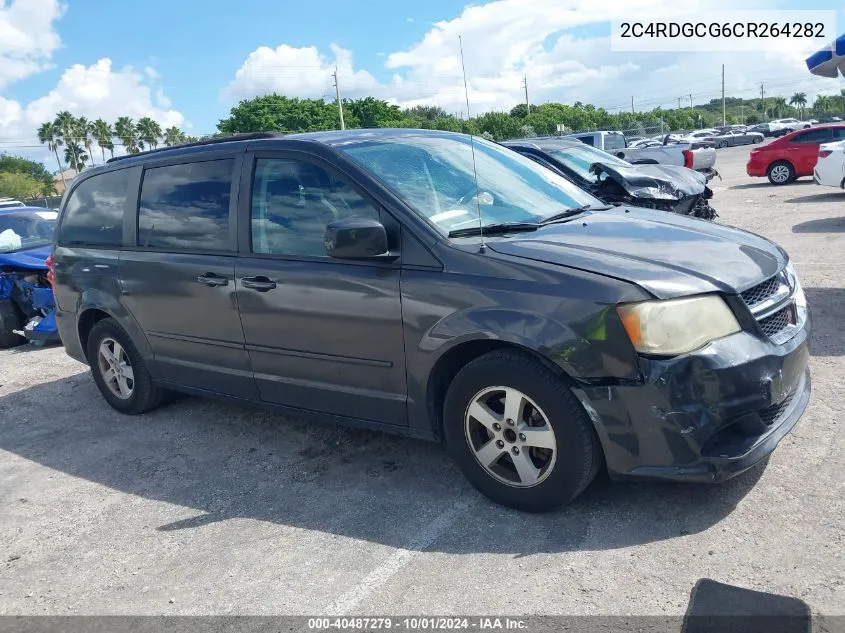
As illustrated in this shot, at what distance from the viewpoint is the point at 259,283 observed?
A: 166 inches

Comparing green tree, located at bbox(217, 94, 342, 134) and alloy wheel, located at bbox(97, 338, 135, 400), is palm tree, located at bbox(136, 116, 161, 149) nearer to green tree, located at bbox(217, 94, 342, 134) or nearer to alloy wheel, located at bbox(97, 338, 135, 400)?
green tree, located at bbox(217, 94, 342, 134)

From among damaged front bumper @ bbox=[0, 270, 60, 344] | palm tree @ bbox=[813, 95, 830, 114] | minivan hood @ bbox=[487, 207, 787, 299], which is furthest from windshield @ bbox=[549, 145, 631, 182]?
palm tree @ bbox=[813, 95, 830, 114]

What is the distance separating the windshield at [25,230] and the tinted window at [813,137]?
17.4m

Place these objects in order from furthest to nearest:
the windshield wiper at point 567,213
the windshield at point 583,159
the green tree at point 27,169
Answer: the green tree at point 27,169
the windshield at point 583,159
the windshield wiper at point 567,213

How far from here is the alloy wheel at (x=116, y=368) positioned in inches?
217

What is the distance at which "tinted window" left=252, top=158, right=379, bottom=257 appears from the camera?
396 centimetres

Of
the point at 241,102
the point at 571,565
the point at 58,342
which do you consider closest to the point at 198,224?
the point at 571,565

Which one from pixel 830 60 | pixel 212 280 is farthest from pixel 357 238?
pixel 830 60

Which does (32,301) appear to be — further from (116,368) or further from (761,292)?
(761,292)

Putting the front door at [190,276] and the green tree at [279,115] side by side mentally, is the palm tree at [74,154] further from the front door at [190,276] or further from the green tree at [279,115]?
the front door at [190,276]

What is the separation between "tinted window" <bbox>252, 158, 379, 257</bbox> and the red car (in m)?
17.9

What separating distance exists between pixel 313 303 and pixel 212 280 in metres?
0.84

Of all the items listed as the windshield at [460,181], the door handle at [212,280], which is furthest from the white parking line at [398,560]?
the door handle at [212,280]

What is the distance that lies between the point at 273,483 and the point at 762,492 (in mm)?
2549
